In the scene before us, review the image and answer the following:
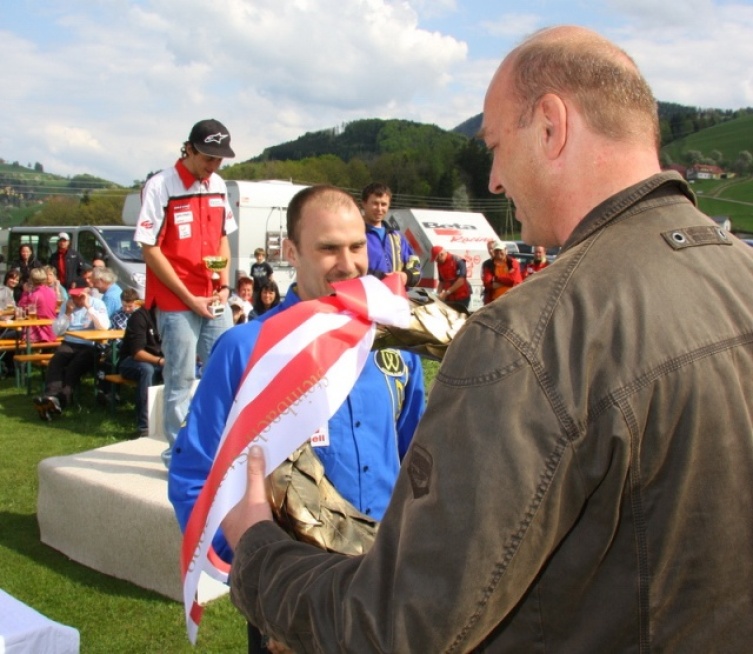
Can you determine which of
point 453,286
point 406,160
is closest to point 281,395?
point 453,286

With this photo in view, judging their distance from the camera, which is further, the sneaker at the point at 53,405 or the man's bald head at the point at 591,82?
the sneaker at the point at 53,405

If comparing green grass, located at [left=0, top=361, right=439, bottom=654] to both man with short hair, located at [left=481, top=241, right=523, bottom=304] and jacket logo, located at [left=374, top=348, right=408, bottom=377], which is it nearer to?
jacket logo, located at [left=374, top=348, right=408, bottom=377]

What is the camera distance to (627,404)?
0.97 m

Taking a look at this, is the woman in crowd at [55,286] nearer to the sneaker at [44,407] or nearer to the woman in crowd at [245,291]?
the woman in crowd at [245,291]

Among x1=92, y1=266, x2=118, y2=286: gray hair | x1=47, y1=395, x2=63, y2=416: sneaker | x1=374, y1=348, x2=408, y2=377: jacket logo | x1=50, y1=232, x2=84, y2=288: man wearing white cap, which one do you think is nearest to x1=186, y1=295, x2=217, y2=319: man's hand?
x1=374, y1=348, x2=408, y2=377: jacket logo

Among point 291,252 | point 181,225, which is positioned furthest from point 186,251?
point 291,252

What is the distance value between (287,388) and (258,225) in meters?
16.4

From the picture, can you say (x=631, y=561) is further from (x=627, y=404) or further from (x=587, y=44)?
(x=587, y=44)

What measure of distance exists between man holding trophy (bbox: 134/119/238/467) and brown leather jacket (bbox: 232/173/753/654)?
12.9 ft

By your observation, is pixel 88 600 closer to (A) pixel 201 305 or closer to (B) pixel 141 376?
(A) pixel 201 305

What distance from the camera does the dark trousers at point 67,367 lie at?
352 inches

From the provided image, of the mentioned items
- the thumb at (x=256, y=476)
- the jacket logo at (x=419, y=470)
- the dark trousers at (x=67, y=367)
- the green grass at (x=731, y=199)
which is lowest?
the dark trousers at (x=67, y=367)

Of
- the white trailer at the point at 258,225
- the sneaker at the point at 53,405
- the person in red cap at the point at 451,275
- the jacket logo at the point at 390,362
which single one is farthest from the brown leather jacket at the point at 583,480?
the white trailer at the point at 258,225

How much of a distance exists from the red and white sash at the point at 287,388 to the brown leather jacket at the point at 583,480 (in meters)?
0.63
